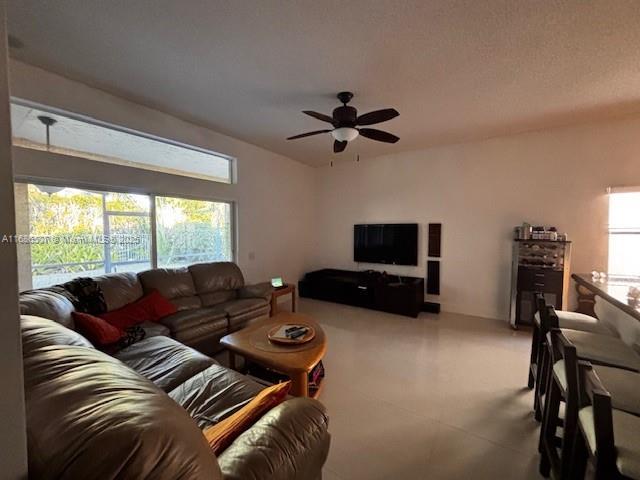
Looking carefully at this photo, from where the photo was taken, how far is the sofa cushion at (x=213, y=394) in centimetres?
143

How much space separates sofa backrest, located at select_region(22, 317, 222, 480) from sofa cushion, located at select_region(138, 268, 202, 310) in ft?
7.81

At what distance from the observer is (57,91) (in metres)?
2.53

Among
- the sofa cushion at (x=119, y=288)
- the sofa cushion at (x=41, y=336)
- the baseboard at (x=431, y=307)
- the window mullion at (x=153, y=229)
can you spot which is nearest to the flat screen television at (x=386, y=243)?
the baseboard at (x=431, y=307)

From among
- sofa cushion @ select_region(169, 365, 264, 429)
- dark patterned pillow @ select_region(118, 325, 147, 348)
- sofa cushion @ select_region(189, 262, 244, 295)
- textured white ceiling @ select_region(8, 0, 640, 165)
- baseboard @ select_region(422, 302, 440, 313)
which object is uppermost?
textured white ceiling @ select_region(8, 0, 640, 165)

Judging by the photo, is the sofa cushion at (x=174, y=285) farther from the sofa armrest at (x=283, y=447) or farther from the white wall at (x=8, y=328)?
the white wall at (x=8, y=328)

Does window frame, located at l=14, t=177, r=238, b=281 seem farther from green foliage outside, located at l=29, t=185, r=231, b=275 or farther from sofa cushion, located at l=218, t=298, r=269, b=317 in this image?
sofa cushion, located at l=218, t=298, r=269, b=317

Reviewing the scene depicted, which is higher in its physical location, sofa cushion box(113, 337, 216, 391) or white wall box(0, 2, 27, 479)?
white wall box(0, 2, 27, 479)

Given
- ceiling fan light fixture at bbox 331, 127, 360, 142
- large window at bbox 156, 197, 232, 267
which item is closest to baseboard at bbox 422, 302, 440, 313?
ceiling fan light fixture at bbox 331, 127, 360, 142

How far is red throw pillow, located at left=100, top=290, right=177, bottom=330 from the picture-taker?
2518 millimetres

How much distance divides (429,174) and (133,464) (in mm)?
4816

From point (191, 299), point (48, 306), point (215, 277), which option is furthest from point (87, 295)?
point (215, 277)

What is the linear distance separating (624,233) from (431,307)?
2.47 m

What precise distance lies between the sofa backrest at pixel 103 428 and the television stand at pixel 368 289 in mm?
3833

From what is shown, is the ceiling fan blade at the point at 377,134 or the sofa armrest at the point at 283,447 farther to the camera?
the ceiling fan blade at the point at 377,134
